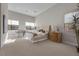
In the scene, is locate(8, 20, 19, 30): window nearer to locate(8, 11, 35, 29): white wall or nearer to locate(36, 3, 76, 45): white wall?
locate(8, 11, 35, 29): white wall

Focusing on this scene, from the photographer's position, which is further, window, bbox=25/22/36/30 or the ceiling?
window, bbox=25/22/36/30

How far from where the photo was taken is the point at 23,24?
945cm

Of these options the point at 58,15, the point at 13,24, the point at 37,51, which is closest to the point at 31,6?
the point at 58,15

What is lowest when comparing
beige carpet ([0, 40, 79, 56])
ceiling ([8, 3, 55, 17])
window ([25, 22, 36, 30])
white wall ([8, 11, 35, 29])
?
beige carpet ([0, 40, 79, 56])

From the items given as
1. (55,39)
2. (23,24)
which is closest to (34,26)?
(23,24)

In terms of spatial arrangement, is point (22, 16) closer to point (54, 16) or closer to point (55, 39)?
point (54, 16)

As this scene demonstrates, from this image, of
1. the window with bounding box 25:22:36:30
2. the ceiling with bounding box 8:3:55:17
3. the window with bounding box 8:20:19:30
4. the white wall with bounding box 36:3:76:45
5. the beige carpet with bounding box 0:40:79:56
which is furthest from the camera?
the window with bounding box 25:22:36:30

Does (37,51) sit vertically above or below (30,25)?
below

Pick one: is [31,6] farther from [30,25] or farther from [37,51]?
[30,25]

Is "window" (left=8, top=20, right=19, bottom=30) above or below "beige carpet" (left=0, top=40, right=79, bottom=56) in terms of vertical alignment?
above

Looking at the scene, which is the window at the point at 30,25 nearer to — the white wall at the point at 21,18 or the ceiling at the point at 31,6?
the white wall at the point at 21,18

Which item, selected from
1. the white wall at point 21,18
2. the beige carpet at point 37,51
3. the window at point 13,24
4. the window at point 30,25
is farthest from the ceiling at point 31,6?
the beige carpet at point 37,51

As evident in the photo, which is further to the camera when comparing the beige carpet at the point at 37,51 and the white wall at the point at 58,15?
the white wall at the point at 58,15

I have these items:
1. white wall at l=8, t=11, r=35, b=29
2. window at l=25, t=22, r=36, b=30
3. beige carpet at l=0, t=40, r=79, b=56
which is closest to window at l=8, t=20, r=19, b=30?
white wall at l=8, t=11, r=35, b=29
